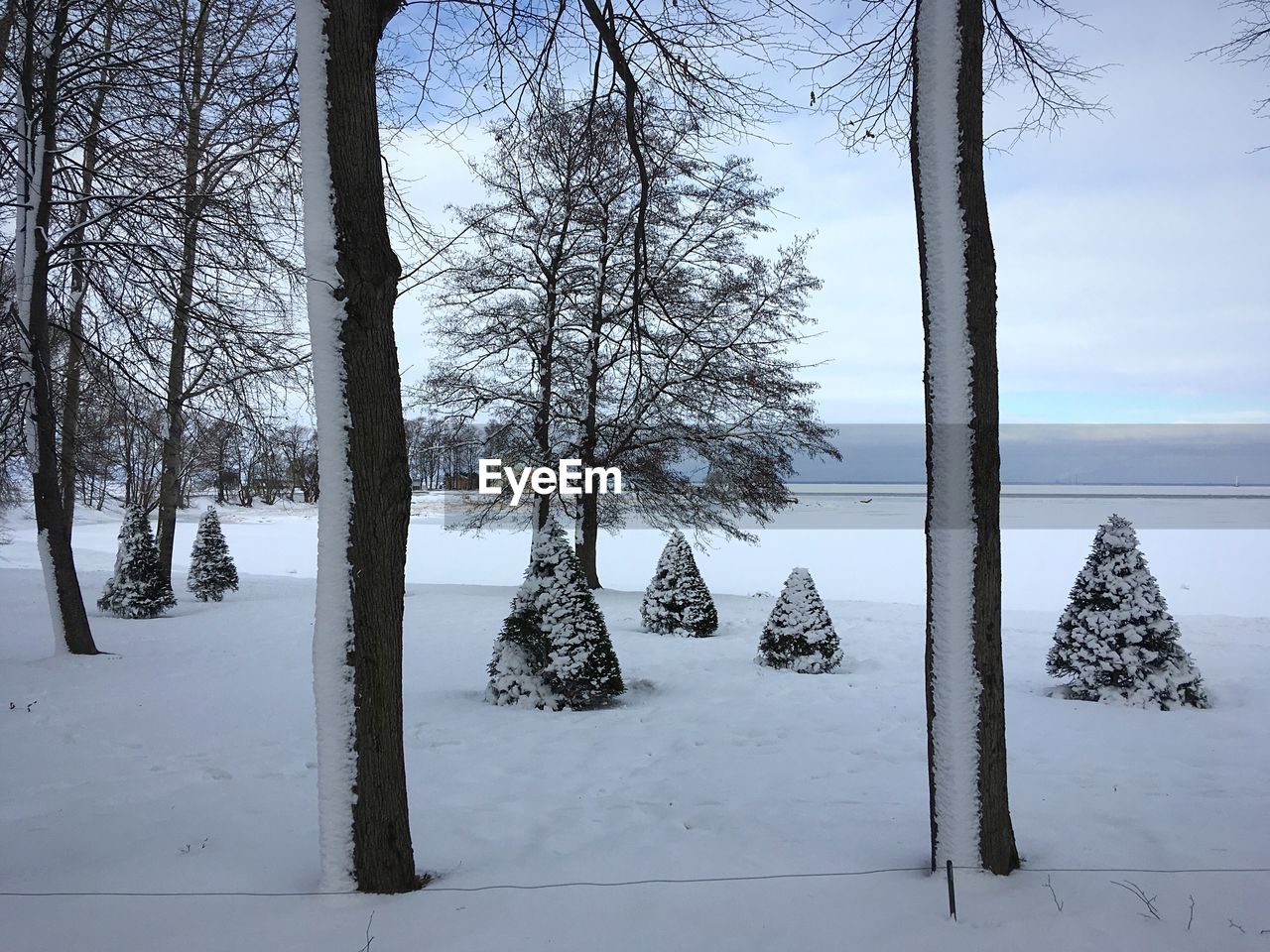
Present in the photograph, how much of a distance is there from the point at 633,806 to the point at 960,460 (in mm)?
2711

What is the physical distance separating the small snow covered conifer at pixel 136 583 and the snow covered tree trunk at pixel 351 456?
1134 centimetres

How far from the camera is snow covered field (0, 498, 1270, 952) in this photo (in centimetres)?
310

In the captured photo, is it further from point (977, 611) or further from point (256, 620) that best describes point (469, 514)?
point (977, 611)

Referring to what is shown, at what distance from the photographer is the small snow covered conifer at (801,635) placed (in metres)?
8.53

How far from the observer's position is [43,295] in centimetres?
827

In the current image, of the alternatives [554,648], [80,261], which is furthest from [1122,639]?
[80,261]

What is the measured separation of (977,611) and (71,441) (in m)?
10.3

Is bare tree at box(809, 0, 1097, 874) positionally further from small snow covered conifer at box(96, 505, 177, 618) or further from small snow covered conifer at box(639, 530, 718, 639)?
small snow covered conifer at box(96, 505, 177, 618)

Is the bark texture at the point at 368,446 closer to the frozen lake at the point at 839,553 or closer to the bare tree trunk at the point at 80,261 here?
the bare tree trunk at the point at 80,261

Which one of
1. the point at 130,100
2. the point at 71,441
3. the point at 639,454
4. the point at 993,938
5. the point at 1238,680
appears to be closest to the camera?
the point at 993,938

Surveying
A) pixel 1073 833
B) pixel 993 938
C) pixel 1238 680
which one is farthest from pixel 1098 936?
pixel 1238 680

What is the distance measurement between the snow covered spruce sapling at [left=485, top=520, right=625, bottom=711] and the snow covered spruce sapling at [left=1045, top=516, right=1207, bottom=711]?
4.27m

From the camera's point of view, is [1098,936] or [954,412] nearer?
[1098,936]

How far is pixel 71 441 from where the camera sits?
9469 mm
